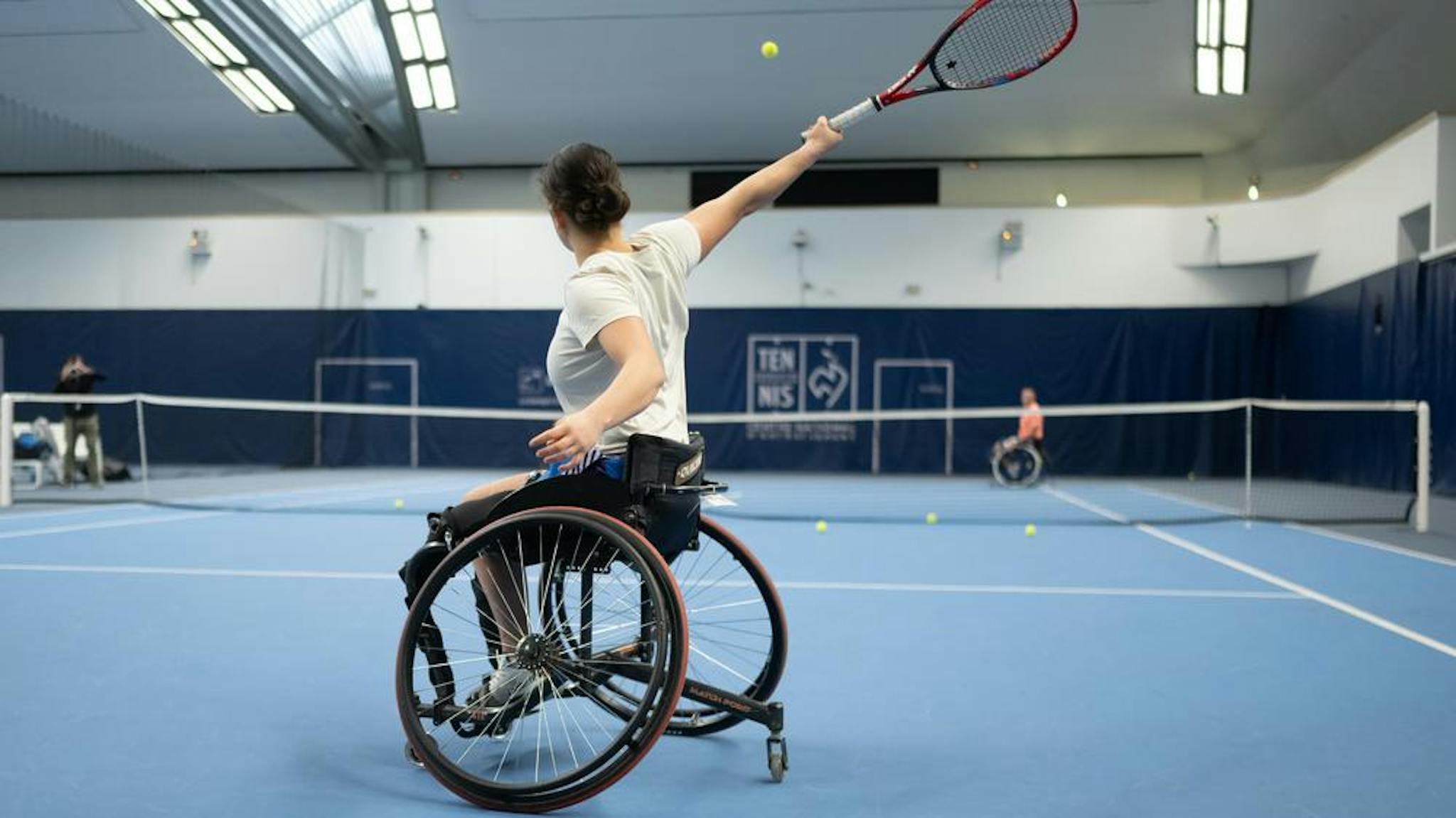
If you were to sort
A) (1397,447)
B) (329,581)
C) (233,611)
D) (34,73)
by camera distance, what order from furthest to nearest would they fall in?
1. (34,73)
2. (1397,447)
3. (329,581)
4. (233,611)

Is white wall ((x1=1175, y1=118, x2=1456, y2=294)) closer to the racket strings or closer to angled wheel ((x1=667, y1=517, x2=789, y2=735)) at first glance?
the racket strings

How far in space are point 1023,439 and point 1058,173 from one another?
6.04m

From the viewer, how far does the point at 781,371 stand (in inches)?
631

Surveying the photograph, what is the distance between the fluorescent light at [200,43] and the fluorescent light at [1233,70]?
517 inches

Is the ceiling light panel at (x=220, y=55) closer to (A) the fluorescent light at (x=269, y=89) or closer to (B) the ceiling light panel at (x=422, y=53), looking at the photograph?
(A) the fluorescent light at (x=269, y=89)

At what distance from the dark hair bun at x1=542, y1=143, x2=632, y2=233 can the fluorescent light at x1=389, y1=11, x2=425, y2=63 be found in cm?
1279

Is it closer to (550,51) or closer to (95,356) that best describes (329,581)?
(550,51)

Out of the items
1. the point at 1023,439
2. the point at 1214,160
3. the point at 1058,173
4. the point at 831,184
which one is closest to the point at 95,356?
the point at 831,184

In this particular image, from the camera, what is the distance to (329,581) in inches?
193

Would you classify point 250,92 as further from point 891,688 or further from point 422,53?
point 891,688

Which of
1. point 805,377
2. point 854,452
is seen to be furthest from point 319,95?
point 854,452

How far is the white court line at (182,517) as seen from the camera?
675cm

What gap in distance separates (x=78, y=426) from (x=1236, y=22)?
13949 mm

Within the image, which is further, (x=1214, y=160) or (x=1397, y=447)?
(x=1214, y=160)
